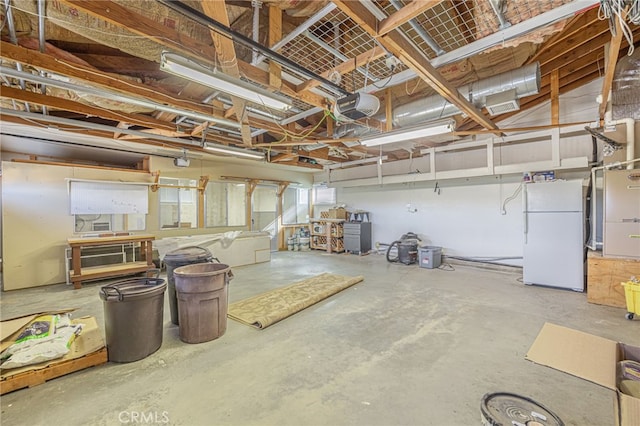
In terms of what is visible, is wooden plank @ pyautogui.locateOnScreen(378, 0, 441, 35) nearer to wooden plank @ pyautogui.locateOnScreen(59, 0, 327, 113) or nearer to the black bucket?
wooden plank @ pyautogui.locateOnScreen(59, 0, 327, 113)

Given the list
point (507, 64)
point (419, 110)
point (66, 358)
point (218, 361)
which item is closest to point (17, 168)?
point (66, 358)

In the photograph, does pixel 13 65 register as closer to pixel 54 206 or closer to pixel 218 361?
pixel 54 206

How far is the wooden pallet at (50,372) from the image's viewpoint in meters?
1.95

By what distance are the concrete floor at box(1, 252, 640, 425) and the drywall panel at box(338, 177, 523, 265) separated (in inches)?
83.8

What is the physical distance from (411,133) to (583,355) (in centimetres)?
309

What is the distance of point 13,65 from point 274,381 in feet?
13.3

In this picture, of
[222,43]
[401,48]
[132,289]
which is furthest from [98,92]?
[401,48]

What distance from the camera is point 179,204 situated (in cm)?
652

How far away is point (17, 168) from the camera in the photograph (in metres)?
4.59

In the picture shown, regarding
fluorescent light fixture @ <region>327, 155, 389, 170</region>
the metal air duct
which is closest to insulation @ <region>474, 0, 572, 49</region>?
the metal air duct

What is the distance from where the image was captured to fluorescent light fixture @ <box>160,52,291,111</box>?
2.08m

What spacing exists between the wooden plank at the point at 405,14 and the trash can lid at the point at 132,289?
2880 mm

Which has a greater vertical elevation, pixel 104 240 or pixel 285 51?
pixel 285 51

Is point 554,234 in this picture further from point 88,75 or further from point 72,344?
point 88,75
